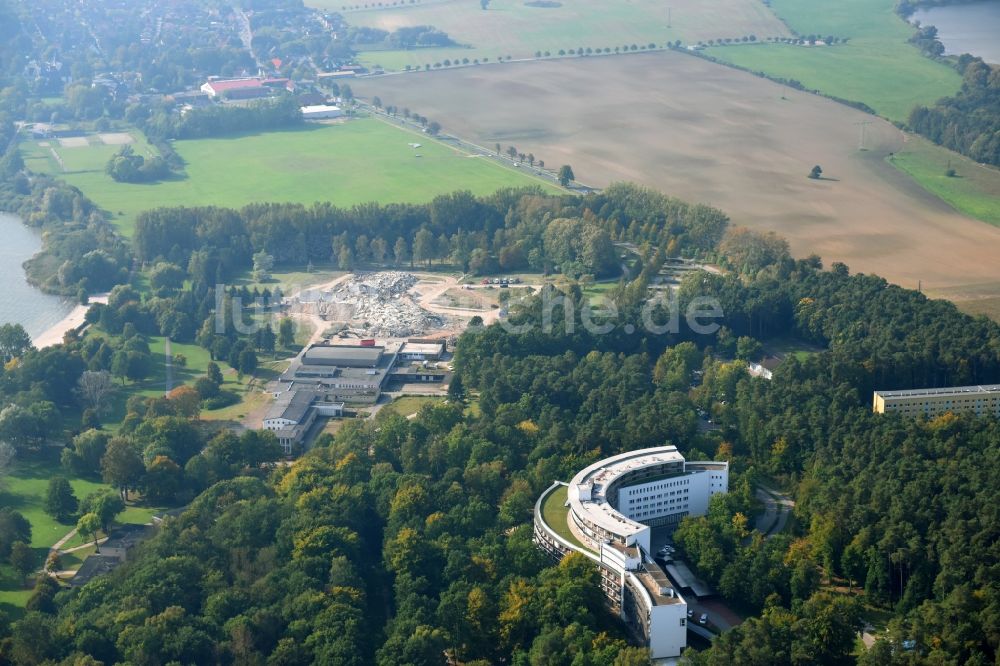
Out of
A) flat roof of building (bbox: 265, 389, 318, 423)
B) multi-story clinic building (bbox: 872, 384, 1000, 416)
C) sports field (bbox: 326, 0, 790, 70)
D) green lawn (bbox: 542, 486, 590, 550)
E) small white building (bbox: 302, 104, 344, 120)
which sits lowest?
flat roof of building (bbox: 265, 389, 318, 423)

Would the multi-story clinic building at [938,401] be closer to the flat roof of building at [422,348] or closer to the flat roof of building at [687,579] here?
the flat roof of building at [687,579]

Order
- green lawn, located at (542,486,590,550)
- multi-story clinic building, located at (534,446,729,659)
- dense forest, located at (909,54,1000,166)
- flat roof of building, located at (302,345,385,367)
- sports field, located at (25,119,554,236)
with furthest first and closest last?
dense forest, located at (909,54,1000,166) → sports field, located at (25,119,554,236) → flat roof of building, located at (302,345,385,367) → green lawn, located at (542,486,590,550) → multi-story clinic building, located at (534,446,729,659)

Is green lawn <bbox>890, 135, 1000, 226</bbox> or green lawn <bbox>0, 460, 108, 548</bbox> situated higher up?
green lawn <bbox>890, 135, 1000, 226</bbox>

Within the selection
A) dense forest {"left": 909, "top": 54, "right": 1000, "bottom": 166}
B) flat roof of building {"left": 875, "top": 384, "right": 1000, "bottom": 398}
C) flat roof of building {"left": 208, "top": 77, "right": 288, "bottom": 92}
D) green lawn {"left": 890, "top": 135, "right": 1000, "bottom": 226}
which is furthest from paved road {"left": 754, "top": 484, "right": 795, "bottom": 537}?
flat roof of building {"left": 208, "top": 77, "right": 288, "bottom": 92}

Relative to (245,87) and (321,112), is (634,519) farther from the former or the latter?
(245,87)

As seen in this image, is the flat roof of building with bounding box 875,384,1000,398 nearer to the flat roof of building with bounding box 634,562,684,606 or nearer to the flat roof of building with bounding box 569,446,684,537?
the flat roof of building with bounding box 569,446,684,537
